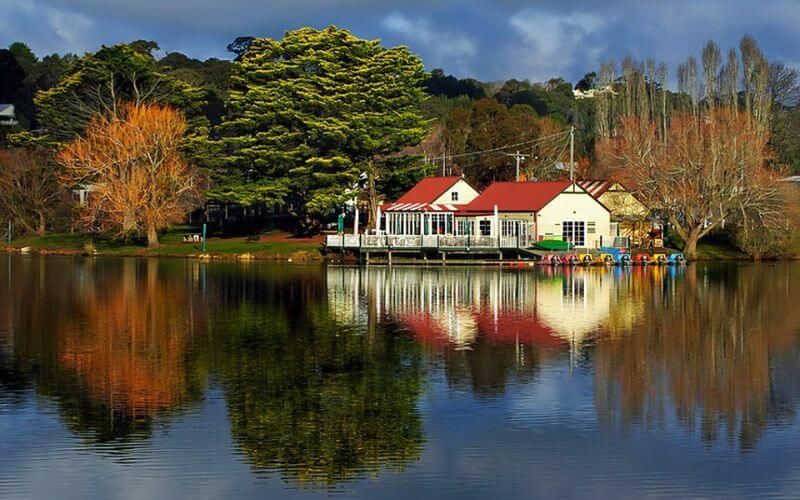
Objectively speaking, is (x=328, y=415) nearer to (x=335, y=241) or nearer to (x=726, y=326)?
(x=726, y=326)

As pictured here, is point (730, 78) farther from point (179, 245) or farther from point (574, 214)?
point (179, 245)

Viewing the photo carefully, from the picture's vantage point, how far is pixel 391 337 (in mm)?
29938

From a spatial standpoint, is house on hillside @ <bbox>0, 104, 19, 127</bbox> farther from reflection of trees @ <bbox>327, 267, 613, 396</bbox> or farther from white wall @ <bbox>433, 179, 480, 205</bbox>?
reflection of trees @ <bbox>327, 267, 613, 396</bbox>

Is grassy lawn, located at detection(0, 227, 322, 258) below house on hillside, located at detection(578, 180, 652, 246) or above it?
below

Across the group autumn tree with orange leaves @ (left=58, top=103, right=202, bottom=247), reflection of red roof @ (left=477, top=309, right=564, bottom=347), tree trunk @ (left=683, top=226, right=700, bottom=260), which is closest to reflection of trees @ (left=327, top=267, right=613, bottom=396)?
reflection of red roof @ (left=477, top=309, right=564, bottom=347)

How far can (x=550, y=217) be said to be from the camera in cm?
6600

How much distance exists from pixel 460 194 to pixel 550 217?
696 centimetres

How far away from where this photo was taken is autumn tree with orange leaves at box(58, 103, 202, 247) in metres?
68.7

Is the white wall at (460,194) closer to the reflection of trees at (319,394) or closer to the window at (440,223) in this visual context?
the window at (440,223)

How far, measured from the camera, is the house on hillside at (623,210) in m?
68.7

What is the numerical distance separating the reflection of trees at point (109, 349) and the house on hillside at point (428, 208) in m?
22.0

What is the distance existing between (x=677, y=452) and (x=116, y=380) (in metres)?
11.8

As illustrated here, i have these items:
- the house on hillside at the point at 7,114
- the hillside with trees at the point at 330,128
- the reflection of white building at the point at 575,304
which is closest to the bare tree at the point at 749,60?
the hillside with trees at the point at 330,128

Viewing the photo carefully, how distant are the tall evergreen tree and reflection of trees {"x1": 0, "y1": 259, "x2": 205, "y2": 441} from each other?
942 inches
